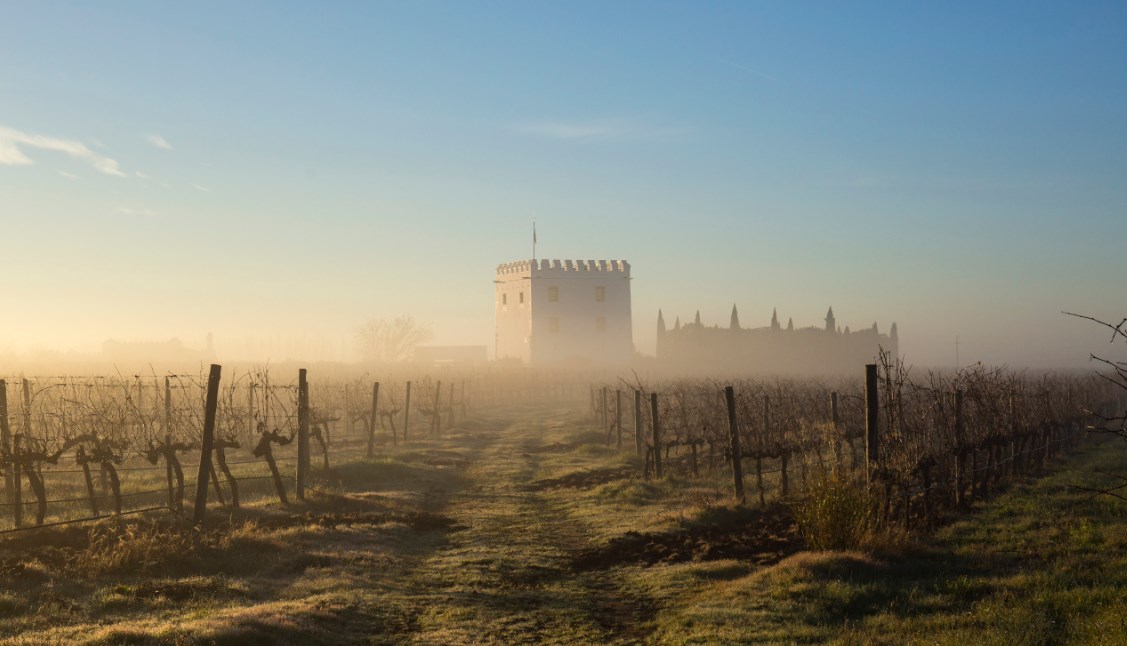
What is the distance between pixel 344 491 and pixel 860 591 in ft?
42.6

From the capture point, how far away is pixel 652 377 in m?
80.8

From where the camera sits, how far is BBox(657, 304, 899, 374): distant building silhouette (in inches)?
3563

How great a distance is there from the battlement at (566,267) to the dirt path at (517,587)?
61781 millimetres

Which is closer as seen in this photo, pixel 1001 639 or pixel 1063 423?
pixel 1001 639

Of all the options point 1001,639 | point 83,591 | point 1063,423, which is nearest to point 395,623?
point 83,591

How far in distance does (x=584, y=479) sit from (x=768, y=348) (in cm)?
7489

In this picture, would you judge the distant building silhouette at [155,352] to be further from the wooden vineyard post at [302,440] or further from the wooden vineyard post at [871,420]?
the wooden vineyard post at [871,420]

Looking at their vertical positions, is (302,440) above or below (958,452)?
above

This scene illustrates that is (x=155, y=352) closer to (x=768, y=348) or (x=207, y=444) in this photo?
(x=768, y=348)

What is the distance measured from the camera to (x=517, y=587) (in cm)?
1113

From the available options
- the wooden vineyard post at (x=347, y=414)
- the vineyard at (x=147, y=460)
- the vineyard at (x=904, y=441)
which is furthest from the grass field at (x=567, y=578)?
the wooden vineyard post at (x=347, y=414)

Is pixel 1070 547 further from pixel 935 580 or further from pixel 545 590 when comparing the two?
pixel 545 590

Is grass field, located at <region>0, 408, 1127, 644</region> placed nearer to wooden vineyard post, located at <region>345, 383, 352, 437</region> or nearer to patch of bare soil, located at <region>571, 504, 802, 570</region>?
patch of bare soil, located at <region>571, 504, 802, 570</region>

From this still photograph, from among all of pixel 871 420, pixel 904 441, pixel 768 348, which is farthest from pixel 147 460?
pixel 768 348
